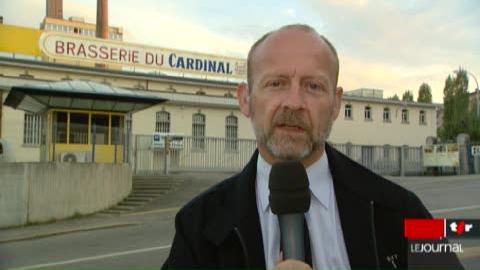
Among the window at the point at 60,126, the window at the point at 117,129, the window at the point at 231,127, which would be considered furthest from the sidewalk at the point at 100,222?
the window at the point at 231,127

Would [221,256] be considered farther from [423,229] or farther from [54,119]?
[54,119]

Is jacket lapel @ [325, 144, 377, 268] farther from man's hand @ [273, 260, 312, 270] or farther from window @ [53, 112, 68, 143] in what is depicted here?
window @ [53, 112, 68, 143]

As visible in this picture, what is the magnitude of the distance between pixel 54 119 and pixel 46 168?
3.91m

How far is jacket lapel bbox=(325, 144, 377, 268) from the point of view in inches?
76.0

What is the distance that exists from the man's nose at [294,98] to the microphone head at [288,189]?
0.68ft

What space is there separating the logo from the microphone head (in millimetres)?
639

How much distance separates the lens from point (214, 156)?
30453 mm

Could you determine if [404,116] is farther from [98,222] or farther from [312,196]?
[312,196]

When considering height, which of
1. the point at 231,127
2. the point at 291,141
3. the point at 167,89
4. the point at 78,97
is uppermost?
the point at 167,89

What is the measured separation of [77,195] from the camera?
755 inches

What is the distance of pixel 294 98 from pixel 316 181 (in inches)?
11.9

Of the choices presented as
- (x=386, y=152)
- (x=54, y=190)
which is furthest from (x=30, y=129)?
(x=386, y=152)

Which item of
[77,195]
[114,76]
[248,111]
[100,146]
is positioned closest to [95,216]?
[77,195]

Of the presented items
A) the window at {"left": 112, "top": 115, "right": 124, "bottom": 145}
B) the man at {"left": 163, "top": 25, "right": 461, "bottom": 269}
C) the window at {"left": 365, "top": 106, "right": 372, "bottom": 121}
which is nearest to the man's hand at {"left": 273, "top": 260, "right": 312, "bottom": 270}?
the man at {"left": 163, "top": 25, "right": 461, "bottom": 269}
